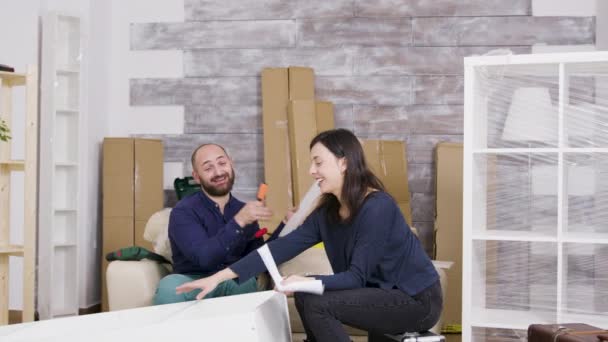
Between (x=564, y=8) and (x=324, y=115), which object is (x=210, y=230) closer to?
(x=324, y=115)

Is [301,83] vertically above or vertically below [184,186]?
above

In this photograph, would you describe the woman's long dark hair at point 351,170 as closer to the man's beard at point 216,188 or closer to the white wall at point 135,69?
the man's beard at point 216,188

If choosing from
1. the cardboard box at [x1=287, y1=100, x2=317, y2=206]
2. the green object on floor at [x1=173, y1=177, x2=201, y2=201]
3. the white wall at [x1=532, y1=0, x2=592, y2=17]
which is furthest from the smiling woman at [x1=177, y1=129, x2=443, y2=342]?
the white wall at [x1=532, y1=0, x2=592, y2=17]

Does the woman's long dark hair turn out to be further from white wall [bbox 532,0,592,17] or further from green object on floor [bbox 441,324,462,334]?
white wall [bbox 532,0,592,17]

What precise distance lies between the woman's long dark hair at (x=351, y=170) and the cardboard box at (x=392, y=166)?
1.75m

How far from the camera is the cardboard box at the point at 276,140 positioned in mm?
4816

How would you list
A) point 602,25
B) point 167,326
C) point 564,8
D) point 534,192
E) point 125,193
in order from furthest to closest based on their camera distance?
point 125,193 → point 564,8 → point 602,25 → point 534,192 → point 167,326

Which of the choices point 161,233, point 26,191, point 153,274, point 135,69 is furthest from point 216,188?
point 135,69

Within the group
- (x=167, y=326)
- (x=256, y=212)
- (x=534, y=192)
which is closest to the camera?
(x=167, y=326)

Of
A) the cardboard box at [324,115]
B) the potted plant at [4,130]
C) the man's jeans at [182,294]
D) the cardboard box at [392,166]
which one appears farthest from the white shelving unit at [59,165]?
the cardboard box at [392,166]

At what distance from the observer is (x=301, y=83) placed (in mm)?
4879

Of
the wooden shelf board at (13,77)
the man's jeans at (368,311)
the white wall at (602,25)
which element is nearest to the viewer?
the man's jeans at (368,311)

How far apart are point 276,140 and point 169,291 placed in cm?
186

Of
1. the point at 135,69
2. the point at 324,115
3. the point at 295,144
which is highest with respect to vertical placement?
the point at 135,69
